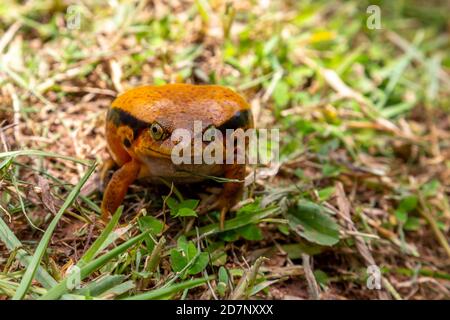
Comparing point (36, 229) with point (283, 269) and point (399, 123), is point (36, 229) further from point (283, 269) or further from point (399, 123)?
point (399, 123)

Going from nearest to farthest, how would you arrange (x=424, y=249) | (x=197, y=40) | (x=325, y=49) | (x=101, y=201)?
1. (x=101, y=201)
2. (x=424, y=249)
3. (x=197, y=40)
4. (x=325, y=49)

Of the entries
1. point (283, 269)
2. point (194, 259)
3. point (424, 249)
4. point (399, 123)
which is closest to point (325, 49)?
point (399, 123)

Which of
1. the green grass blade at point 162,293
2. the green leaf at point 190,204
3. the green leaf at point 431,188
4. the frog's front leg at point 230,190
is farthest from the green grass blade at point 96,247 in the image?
the green leaf at point 431,188

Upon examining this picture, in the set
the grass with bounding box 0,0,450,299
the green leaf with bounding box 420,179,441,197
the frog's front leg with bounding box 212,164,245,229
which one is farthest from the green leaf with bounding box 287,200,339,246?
the green leaf with bounding box 420,179,441,197

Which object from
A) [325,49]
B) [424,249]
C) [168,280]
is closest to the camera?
[168,280]

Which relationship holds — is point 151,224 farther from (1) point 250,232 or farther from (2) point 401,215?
(2) point 401,215

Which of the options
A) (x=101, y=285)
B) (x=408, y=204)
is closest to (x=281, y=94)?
(x=408, y=204)

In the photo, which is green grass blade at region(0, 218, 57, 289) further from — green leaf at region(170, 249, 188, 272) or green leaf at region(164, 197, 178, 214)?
Result: green leaf at region(164, 197, 178, 214)
